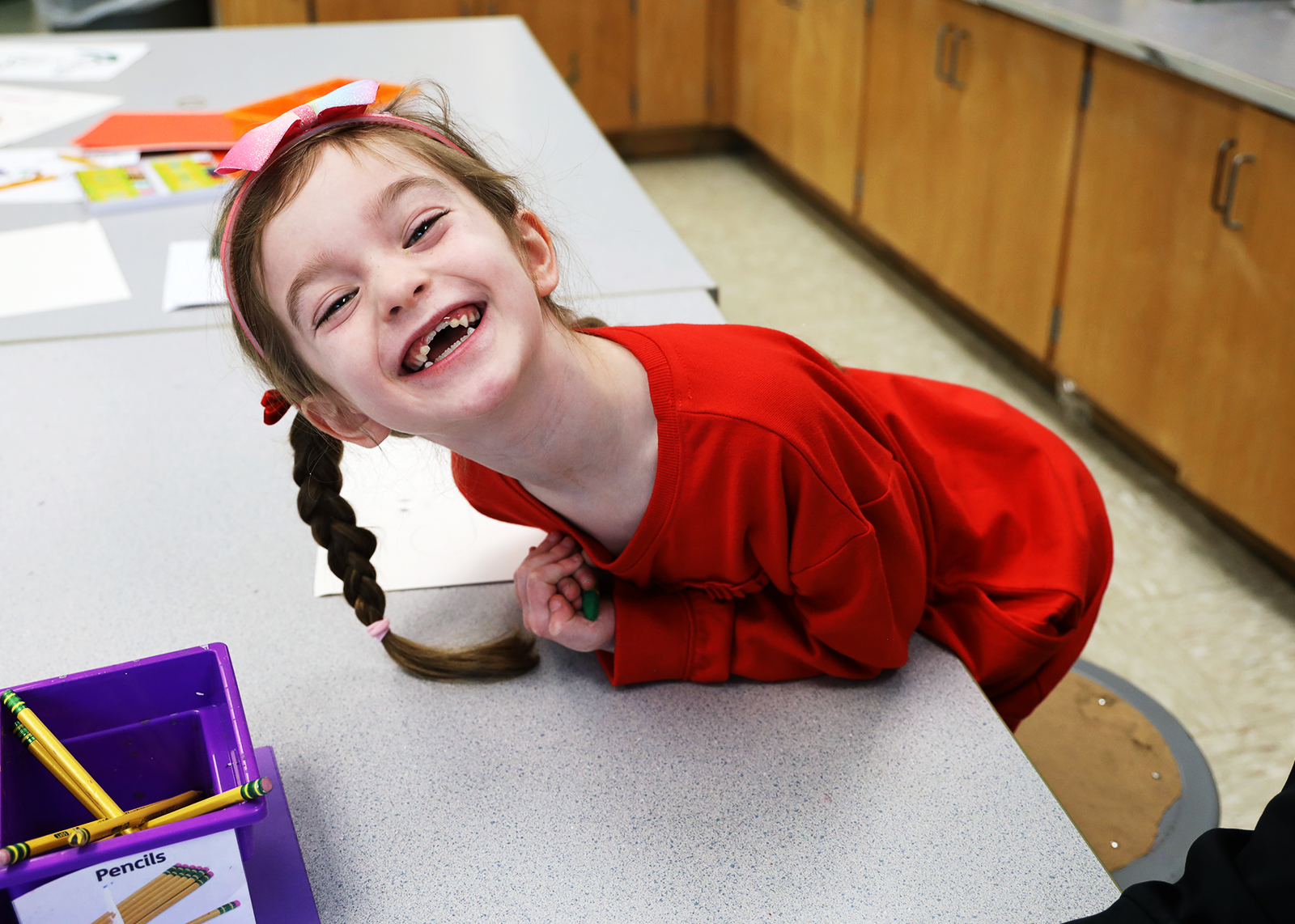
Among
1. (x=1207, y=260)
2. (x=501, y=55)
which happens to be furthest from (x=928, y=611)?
(x=501, y=55)

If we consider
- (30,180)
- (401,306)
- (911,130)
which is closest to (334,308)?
(401,306)

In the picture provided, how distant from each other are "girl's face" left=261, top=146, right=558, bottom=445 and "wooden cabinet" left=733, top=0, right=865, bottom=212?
8.42 feet

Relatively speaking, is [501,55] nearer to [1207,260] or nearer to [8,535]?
[1207,260]

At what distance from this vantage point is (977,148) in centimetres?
250

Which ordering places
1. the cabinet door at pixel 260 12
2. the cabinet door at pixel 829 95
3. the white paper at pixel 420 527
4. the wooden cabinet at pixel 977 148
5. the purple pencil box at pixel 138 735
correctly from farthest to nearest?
the cabinet door at pixel 260 12
the cabinet door at pixel 829 95
the wooden cabinet at pixel 977 148
the white paper at pixel 420 527
the purple pencil box at pixel 138 735

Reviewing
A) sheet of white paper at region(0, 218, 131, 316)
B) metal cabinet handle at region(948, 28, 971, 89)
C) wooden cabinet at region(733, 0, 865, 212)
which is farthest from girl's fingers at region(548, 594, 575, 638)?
wooden cabinet at region(733, 0, 865, 212)

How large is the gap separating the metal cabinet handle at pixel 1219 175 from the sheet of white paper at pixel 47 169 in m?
1.69

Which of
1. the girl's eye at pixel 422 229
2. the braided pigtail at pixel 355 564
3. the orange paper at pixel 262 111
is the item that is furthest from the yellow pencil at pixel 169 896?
the orange paper at pixel 262 111

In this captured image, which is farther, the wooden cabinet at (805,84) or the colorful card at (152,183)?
the wooden cabinet at (805,84)

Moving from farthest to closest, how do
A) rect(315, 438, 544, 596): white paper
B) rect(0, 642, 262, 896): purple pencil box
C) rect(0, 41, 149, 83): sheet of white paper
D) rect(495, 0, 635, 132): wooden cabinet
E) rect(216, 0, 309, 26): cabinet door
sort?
rect(495, 0, 635, 132): wooden cabinet, rect(216, 0, 309, 26): cabinet door, rect(0, 41, 149, 83): sheet of white paper, rect(315, 438, 544, 596): white paper, rect(0, 642, 262, 896): purple pencil box

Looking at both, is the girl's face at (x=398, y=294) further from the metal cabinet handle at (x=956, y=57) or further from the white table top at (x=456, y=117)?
the metal cabinet handle at (x=956, y=57)

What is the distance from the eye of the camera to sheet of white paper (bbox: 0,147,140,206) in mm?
1579

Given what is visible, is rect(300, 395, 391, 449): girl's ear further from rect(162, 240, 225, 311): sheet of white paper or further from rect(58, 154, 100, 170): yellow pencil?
rect(58, 154, 100, 170): yellow pencil

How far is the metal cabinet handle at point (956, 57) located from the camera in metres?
2.47
